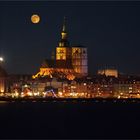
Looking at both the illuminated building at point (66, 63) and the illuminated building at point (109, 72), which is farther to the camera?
the illuminated building at point (109, 72)

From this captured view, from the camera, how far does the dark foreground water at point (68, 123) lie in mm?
60438

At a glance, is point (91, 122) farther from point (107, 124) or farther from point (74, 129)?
point (74, 129)

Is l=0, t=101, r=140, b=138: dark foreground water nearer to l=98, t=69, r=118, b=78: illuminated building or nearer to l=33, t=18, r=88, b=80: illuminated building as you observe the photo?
l=33, t=18, r=88, b=80: illuminated building

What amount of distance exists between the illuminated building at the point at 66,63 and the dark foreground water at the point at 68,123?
43.2 metres

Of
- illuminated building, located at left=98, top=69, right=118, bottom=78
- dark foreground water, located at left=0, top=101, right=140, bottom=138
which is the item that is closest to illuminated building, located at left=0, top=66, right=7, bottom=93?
illuminated building, located at left=98, top=69, right=118, bottom=78

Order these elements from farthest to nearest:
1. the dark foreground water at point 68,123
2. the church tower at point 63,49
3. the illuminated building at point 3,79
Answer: the church tower at point 63,49 → the illuminated building at point 3,79 → the dark foreground water at point 68,123

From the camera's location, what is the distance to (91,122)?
232ft

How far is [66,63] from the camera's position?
435 ft

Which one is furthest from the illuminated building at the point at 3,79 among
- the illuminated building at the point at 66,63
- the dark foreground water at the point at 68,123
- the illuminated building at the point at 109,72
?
the dark foreground water at the point at 68,123

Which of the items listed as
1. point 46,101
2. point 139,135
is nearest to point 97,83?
point 46,101

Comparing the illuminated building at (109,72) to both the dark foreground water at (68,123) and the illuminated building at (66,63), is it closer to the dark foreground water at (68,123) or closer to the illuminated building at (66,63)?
the illuminated building at (66,63)

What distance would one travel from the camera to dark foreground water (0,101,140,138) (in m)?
60.4

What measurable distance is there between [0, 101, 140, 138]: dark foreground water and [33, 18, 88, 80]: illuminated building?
4318cm

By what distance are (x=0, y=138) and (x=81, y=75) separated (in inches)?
3005
